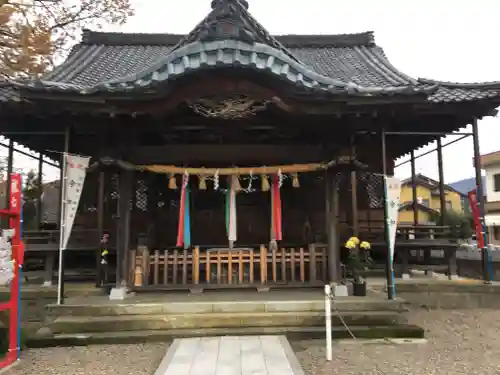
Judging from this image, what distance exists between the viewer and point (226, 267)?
8.88 metres

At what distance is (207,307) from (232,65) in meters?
4.58

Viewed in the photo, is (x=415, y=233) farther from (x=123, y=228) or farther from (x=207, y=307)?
(x=123, y=228)

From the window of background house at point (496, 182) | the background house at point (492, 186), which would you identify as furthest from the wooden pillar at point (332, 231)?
the window of background house at point (496, 182)

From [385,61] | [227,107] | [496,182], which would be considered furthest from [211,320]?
[496,182]

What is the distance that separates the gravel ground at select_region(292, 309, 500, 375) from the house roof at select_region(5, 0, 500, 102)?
4.64 m

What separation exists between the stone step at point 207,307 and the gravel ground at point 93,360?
2.39 feet

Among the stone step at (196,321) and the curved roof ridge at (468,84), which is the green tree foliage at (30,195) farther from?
the curved roof ridge at (468,84)

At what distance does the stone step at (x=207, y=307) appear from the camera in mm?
7391

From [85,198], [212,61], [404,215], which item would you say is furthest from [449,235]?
[404,215]

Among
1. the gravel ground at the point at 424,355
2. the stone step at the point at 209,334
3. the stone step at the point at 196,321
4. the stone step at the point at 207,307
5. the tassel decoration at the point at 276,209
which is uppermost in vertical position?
the tassel decoration at the point at 276,209

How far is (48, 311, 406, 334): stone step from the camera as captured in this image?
709cm

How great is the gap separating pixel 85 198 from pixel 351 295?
8590 mm

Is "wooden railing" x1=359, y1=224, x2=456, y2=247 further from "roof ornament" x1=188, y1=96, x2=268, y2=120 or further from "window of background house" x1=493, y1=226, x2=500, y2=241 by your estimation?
"window of background house" x1=493, y1=226, x2=500, y2=241

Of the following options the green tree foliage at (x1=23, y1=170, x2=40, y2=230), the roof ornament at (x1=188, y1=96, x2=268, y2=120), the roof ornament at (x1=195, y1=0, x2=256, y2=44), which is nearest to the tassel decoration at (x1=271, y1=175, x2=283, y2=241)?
the roof ornament at (x1=188, y1=96, x2=268, y2=120)
